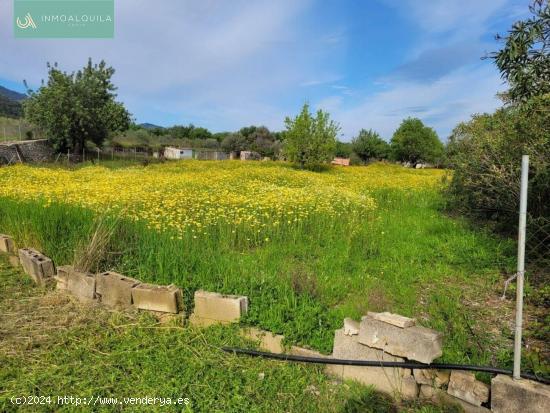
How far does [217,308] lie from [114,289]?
1210 millimetres

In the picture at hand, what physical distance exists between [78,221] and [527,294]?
6.08 metres

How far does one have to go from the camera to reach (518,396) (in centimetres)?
210

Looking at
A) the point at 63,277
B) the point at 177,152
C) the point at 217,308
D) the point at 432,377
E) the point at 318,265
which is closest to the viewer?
the point at 432,377

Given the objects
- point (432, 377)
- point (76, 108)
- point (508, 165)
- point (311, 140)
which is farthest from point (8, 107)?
point (432, 377)

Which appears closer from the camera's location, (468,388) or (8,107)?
(468,388)

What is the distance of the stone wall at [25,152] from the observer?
822 inches

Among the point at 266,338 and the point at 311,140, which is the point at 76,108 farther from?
the point at 266,338

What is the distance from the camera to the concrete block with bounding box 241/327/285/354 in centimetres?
316

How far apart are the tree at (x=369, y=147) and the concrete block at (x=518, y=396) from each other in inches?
2268

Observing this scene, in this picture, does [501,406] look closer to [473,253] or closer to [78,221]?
[473,253]

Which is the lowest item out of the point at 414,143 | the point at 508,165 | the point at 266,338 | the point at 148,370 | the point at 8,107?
the point at 148,370

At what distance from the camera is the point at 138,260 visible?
15.3ft

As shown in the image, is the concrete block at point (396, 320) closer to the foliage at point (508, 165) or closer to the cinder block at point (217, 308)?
the cinder block at point (217, 308)

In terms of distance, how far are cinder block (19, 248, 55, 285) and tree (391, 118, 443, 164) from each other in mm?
54751
